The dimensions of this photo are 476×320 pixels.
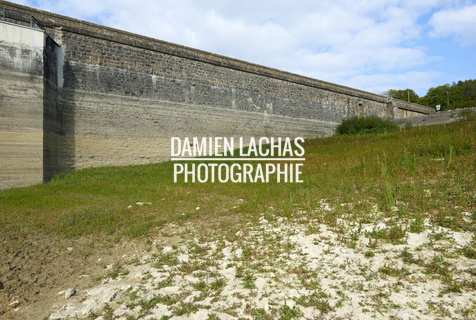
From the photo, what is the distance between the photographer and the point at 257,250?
417cm

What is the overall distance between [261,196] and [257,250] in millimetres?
3190

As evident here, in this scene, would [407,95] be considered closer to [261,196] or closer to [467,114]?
[467,114]

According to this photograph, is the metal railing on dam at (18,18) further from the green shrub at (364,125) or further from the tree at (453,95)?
the tree at (453,95)

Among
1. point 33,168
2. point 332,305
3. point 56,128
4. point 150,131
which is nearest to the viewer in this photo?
point 332,305

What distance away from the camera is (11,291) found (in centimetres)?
349

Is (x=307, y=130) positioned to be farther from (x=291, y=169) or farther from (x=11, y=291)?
(x=11, y=291)

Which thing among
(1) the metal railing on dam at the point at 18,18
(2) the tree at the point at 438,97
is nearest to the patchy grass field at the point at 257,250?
(1) the metal railing on dam at the point at 18,18

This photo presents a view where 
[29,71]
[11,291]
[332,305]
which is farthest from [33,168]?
[332,305]

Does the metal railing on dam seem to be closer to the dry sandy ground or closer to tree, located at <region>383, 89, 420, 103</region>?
the dry sandy ground

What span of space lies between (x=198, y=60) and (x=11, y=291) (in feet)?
42.3

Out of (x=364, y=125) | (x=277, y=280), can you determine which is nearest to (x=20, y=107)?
(x=277, y=280)

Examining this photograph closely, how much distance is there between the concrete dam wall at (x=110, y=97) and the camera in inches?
→ 371

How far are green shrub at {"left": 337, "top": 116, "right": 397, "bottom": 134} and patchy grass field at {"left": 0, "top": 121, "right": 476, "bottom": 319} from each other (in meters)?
9.96

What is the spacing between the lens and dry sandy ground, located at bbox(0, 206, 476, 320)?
2779mm
